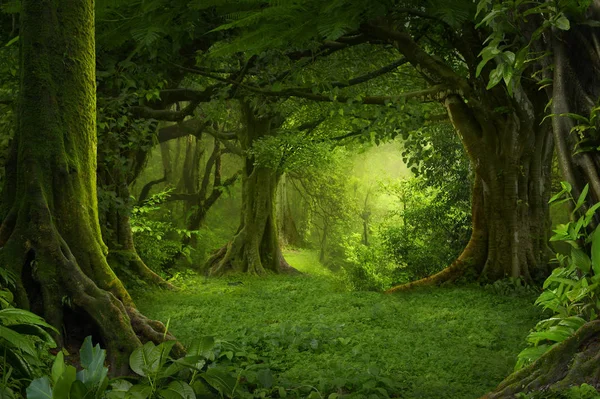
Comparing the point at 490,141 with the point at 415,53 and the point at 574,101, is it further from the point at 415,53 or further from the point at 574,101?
the point at 574,101

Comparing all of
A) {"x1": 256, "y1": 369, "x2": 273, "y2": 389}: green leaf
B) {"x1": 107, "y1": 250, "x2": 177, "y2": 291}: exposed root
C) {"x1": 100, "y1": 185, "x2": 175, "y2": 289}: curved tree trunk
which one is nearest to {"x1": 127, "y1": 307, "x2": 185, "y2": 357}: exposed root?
{"x1": 256, "y1": 369, "x2": 273, "y2": 389}: green leaf

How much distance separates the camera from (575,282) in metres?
3.34

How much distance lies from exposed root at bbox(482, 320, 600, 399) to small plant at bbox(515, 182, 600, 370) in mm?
146

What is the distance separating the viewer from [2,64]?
309 inches

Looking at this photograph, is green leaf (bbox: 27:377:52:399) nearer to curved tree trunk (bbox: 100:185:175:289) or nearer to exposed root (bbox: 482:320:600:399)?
exposed root (bbox: 482:320:600:399)

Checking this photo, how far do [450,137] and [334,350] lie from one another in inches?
402

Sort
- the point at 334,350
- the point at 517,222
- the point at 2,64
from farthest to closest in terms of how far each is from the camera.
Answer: the point at 517,222, the point at 2,64, the point at 334,350

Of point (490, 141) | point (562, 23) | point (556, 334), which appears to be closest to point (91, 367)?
point (556, 334)

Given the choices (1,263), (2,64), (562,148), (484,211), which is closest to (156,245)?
(2,64)

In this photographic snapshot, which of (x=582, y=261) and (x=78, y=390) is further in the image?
(x=582, y=261)

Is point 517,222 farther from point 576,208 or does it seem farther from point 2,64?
point 2,64

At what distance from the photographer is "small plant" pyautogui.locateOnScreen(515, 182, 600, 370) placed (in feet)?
10.4

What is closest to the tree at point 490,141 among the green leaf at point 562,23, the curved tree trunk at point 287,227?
→ the green leaf at point 562,23

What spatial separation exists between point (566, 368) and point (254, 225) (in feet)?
47.4
